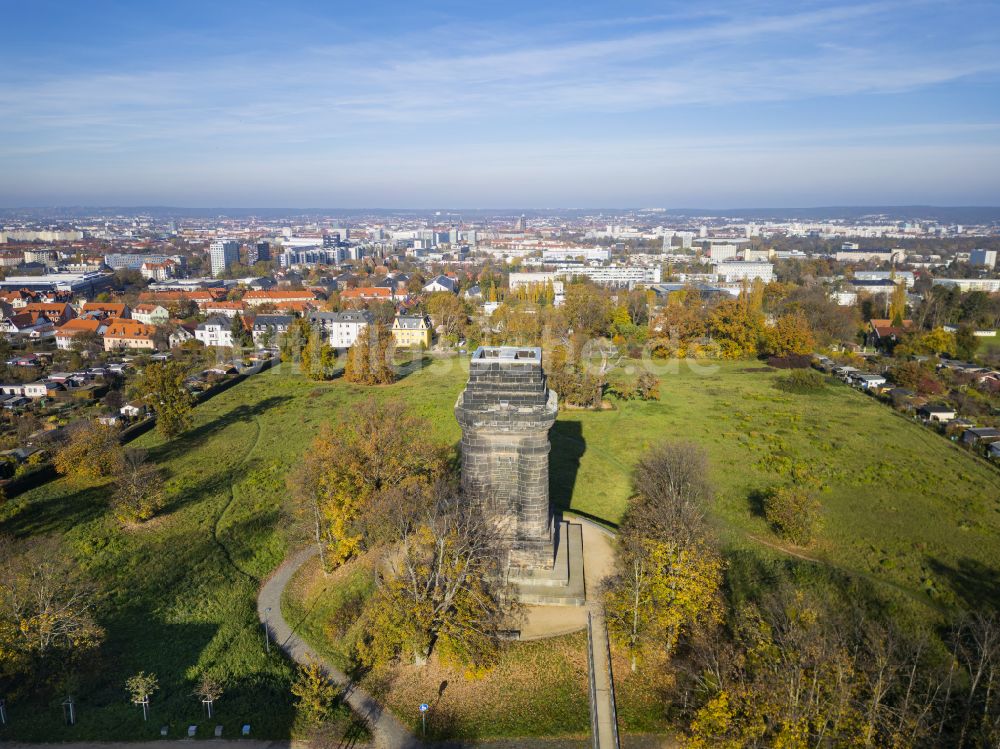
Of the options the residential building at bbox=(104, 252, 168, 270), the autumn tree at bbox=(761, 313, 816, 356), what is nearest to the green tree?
the autumn tree at bbox=(761, 313, 816, 356)

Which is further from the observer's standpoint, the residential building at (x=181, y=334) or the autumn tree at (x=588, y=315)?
the autumn tree at (x=588, y=315)

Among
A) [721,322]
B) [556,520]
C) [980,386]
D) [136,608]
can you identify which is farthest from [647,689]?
[721,322]

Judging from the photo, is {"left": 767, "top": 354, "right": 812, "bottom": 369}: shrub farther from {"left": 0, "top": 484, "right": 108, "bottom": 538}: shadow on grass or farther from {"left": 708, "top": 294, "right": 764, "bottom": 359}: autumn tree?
{"left": 0, "top": 484, "right": 108, "bottom": 538}: shadow on grass

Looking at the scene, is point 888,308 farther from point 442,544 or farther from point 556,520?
point 442,544

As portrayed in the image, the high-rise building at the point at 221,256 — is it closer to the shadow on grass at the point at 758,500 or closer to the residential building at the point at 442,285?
the residential building at the point at 442,285

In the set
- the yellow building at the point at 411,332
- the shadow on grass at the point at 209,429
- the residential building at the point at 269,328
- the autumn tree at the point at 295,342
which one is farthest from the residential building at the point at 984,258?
the shadow on grass at the point at 209,429

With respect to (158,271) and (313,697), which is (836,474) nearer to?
(313,697)
